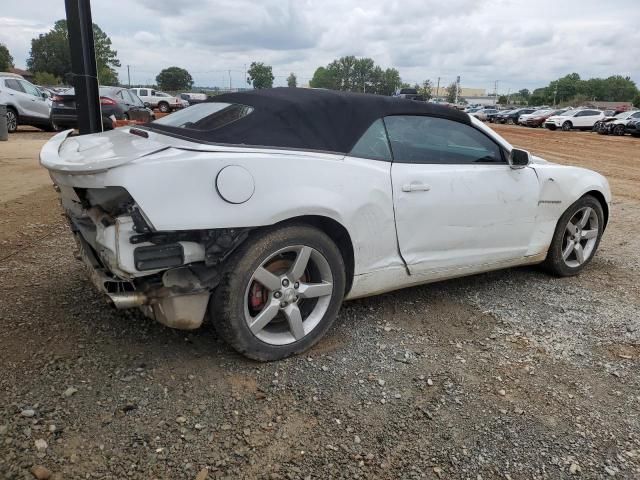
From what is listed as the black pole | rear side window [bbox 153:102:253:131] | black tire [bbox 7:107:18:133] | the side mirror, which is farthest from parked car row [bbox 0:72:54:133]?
the side mirror

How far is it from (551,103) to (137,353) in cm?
12353

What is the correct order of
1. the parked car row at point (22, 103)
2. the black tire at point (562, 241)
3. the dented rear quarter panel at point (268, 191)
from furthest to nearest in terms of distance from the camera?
the parked car row at point (22, 103), the black tire at point (562, 241), the dented rear quarter panel at point (268, 191)

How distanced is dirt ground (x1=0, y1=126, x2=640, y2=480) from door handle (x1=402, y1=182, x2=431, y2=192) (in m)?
0.91

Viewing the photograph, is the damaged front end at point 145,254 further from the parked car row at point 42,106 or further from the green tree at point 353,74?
the green tree at point 353,74

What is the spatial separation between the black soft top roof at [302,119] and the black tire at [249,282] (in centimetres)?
51

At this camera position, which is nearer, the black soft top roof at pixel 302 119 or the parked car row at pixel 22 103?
the black soft top roof at pixel 302 119

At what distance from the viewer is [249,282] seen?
274cm

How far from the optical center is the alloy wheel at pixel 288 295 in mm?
2836

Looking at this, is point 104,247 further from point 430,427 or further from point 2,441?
point 430,427

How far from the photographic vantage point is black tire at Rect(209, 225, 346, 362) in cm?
269

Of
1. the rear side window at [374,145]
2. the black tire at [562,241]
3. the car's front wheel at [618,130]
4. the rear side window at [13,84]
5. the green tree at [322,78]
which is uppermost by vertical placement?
the green tree at [322,78]

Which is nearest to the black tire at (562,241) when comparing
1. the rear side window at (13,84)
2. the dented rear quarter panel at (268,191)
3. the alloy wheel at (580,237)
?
the alloy wheel at (580,237)

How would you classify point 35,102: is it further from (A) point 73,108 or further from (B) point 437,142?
(B) point 437,142

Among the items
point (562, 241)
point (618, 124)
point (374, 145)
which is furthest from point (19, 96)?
point (618, 124)
